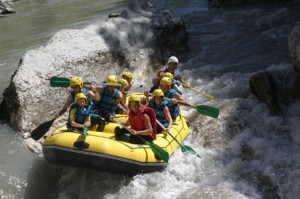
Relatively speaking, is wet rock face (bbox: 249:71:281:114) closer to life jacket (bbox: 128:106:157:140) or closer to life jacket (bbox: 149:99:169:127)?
life jacket (bbox: 149:99:169:127)

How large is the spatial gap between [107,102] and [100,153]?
1.33m

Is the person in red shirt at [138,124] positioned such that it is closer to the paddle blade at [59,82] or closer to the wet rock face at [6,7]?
the paddle blade at [59,82]

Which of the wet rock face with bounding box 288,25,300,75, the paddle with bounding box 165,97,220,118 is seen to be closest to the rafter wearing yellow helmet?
the paddle with bounding box 165,97,220,118

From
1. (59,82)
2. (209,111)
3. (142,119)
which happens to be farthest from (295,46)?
(59,82)

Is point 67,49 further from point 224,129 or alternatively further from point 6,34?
point 6,34

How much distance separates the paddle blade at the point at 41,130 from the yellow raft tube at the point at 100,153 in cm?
114

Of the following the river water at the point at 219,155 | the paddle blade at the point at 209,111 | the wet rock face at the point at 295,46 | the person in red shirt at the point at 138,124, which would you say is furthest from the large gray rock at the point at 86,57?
the wet rock face at the point at 295,46

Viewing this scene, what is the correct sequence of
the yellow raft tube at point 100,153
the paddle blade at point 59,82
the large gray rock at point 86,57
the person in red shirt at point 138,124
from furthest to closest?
1. the large gray rock at point 86,57
2. the paddle blade at point 59,82
3. the person in red shirt at point 138,124
4. the yellow raft tube at point 100,153

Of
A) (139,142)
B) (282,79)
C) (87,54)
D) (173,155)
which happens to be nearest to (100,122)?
(139,142)

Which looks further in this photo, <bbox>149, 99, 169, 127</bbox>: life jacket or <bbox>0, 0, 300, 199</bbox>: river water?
<bbox>149, 99, 169, 127</bbox>: life jacket

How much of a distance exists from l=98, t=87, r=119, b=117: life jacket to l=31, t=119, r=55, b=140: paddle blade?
3.40 ft

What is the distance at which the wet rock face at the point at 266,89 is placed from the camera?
21.4 feet

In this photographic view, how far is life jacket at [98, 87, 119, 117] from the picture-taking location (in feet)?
20.5

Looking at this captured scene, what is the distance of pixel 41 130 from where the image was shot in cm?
660
